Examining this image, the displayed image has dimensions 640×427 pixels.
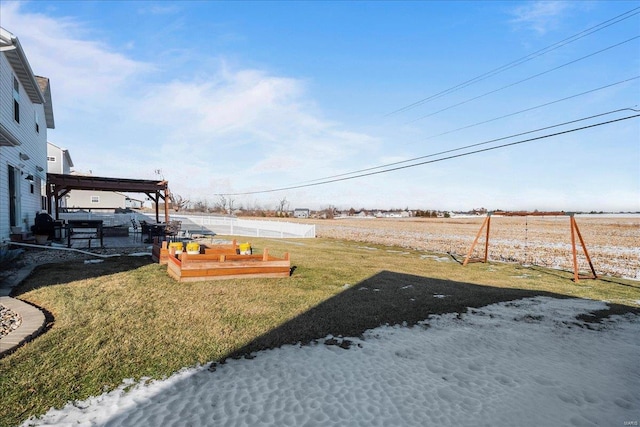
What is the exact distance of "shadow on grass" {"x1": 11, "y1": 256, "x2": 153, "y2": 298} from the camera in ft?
21.6

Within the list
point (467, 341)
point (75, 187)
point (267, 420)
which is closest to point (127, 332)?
point (267, 420)

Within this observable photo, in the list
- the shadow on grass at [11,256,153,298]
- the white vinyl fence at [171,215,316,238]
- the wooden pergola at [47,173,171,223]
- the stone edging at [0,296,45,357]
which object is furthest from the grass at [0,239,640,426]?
the white vinyl fence at [171,215,316,238]

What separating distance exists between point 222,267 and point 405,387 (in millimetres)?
5320

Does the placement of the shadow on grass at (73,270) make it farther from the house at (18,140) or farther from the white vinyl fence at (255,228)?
the white vinyl fence at (255,228)

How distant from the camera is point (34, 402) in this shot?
112 inches

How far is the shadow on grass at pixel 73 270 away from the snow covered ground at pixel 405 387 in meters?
4.69

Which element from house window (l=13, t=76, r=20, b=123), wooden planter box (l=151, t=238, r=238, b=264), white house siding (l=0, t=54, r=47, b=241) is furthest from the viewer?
house window (l=13, t=76, r=20, b=123)

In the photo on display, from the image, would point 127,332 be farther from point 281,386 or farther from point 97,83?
point 97,83

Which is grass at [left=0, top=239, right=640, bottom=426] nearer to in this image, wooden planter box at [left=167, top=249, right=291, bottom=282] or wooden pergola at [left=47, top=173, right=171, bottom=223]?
wooden planter box at [left=167, top=249, right=291, bottom=282]

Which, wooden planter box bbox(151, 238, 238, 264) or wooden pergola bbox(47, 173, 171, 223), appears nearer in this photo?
wooden planter box bbox(151, 238, 238, 264)

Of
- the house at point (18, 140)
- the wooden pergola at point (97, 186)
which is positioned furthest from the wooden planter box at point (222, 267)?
the wooden pergola at point (97, 186)

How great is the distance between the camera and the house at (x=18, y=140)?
31.5 ft

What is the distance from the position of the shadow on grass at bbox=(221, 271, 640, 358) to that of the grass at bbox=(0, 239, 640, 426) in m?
0.02

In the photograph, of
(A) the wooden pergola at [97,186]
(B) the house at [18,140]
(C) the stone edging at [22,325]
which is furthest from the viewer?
(A) the wooden pergola at [97,186]
